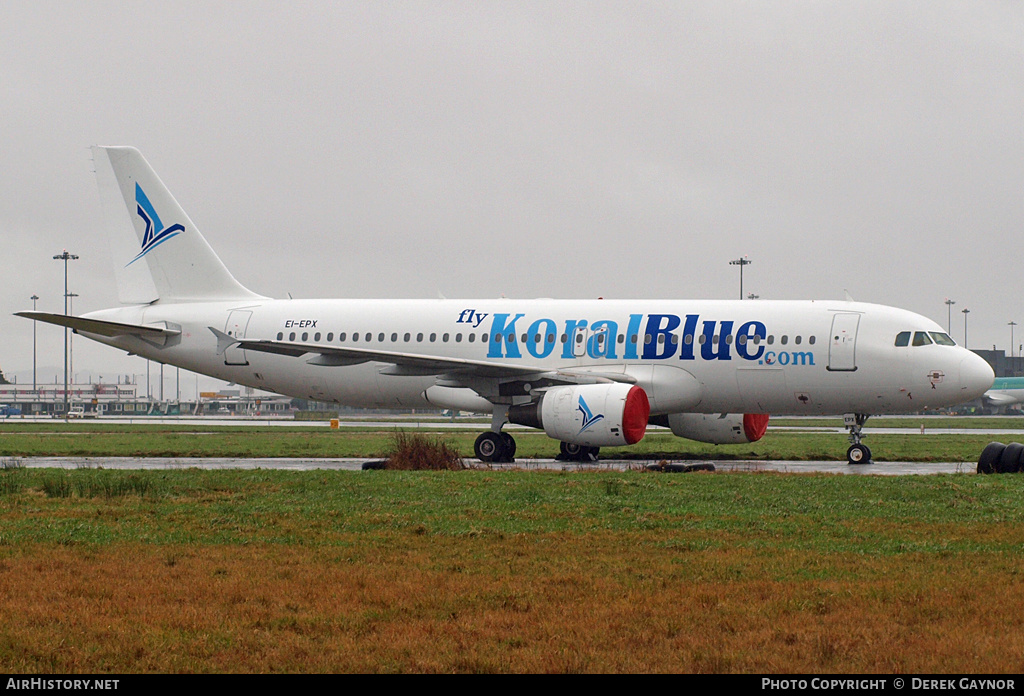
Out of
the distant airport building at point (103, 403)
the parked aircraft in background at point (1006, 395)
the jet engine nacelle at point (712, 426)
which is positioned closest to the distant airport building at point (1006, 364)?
the parked aircraft in background at point (1006, 395)

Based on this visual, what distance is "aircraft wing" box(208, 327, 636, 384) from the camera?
2748 centimetres

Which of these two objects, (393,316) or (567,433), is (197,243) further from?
(567,433)

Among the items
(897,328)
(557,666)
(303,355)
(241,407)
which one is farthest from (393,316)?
(241,407)

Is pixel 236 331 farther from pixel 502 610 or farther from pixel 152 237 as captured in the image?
pixel 502 610

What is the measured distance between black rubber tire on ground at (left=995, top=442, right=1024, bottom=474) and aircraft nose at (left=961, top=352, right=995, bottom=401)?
4303 mm

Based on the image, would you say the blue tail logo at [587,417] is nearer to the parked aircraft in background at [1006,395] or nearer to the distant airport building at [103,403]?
the parked aircraft in background at [1006,395]

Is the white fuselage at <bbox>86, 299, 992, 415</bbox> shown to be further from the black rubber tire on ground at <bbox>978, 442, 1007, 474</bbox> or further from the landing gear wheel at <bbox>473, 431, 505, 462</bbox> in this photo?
the black rubber tire on ground at <bbox>978, 442, 1007, 474</bbox>

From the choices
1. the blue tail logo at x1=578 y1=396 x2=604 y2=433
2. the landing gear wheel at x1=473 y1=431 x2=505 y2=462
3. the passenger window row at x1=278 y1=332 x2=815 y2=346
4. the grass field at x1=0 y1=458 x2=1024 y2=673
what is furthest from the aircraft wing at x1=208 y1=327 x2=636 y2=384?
the grass field at x1=0 y1=458 x2=1024 y2=673

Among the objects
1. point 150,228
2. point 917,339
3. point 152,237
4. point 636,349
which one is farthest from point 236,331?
point 917,339

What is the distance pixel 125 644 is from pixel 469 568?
384 cm

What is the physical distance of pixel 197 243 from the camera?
33750 millimetres

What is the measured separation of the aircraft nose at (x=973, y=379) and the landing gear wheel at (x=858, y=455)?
2698 millimetres

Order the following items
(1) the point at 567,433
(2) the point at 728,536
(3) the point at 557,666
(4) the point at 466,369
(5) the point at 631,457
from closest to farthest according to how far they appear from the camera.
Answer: (3) the point at 557,666 → (2) the point at 728,536 → (1) the point at 567,433 → (4) the point at 466,369 → (5) the point at 631,457

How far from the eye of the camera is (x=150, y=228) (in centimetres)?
3353
